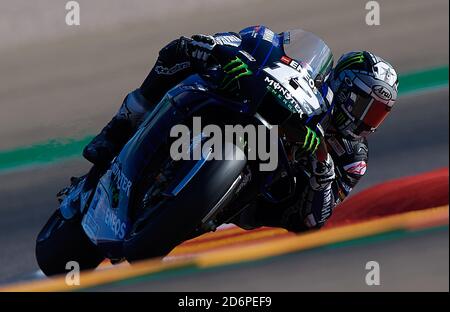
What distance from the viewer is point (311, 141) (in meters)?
4.74

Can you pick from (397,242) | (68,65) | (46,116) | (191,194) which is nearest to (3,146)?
(46,116)

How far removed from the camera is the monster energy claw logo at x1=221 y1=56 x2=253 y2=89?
4.70m

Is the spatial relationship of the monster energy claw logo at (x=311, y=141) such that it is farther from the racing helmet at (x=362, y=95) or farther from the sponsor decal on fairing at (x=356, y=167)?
the sponsor decal on fairing at (x=356, y=167)

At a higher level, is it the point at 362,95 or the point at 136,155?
the point at 362,95

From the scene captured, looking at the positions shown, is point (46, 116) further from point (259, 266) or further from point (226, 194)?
point (226, 194)

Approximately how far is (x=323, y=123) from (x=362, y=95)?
38 cm

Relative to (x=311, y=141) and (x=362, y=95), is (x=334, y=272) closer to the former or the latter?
(x=362, y=95)

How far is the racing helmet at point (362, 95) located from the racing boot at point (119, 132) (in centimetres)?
128

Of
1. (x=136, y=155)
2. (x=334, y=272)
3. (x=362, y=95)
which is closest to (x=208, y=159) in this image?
(x=136, y=155)

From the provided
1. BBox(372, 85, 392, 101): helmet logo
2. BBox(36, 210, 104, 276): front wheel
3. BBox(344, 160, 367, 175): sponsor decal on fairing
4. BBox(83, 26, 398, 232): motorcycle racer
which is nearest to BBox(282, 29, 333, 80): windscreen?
BBox(83, 26, 398, 232): motorcycle racer

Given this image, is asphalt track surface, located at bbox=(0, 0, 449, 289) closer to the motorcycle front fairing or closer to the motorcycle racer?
the motorcycle racer

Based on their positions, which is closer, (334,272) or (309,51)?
(309,51)

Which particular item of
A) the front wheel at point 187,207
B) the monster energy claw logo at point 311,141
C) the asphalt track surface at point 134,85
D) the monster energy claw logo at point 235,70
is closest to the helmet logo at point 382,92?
the monster energy claw logo at point 311,141

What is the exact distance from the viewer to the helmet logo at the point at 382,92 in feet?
19.9
